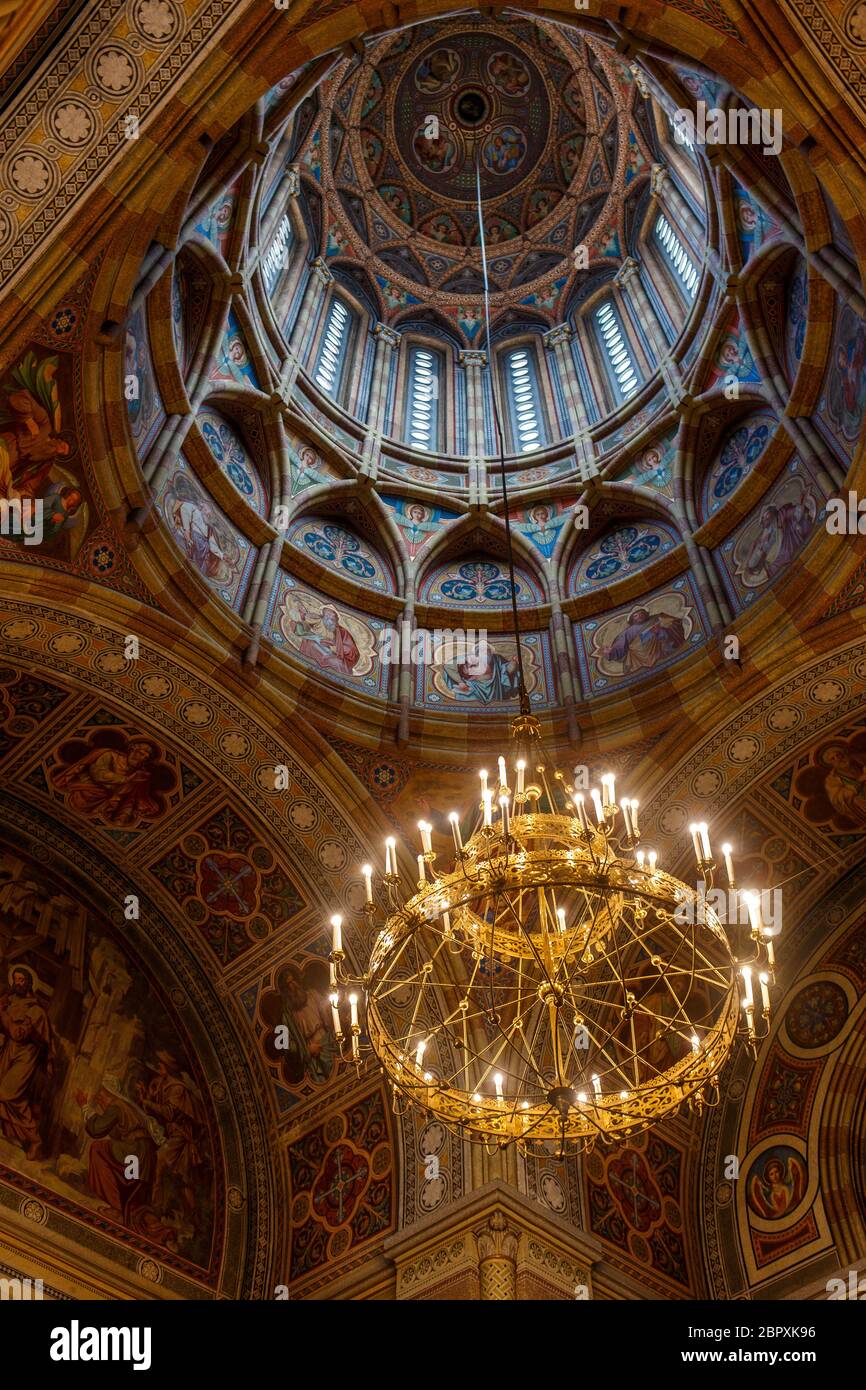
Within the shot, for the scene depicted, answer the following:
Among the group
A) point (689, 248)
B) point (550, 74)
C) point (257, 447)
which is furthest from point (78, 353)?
point (550, 74)

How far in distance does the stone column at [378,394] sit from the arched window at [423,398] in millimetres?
390

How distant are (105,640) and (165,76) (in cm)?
511

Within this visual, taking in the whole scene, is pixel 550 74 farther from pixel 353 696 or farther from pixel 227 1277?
pixel 227 1277

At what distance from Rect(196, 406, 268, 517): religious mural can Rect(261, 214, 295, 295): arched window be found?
2.21 meters

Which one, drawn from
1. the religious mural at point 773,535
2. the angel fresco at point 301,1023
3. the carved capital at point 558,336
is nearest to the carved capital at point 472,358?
the carved capital at point 558,336

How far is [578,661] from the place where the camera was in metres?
15.1

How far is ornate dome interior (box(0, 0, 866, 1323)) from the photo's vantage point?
10.6 metres

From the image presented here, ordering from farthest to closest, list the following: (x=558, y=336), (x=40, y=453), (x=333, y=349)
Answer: (x=558, y=336) < (x=333, y=349) < (x=40, y=453)

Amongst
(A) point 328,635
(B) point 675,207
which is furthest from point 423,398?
(A) point 328,635

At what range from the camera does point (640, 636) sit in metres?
14.8

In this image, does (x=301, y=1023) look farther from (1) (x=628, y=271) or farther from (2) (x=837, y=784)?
(1) (x=628, y=271)

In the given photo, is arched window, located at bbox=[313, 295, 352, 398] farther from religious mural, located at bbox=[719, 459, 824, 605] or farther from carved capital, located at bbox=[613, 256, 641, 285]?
religious mural, located at bbox=[719, 459, 824, 605]

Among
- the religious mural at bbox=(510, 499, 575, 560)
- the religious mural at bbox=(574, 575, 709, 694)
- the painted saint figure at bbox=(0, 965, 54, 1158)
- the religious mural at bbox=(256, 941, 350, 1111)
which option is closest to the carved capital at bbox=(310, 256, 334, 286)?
the religious mural at bbox=(510, 499, 575, 560)

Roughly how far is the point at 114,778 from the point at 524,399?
26.9 feet
